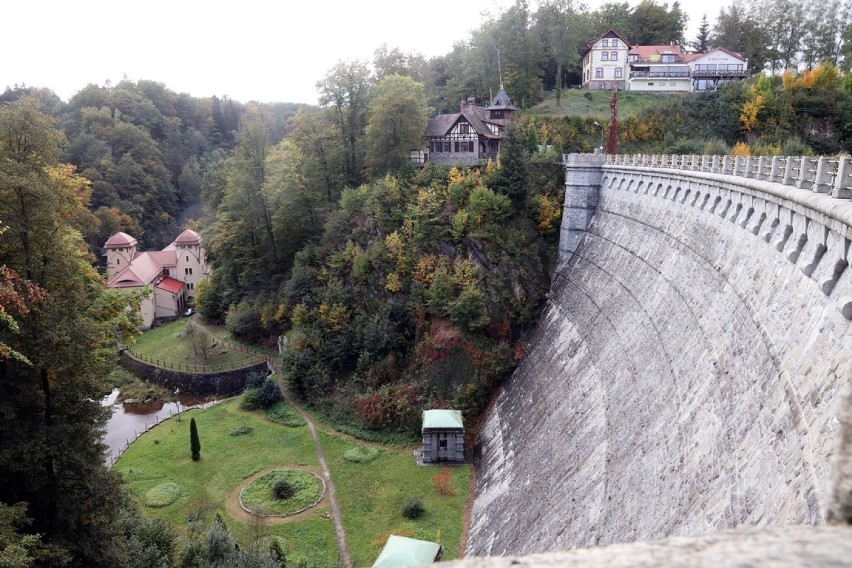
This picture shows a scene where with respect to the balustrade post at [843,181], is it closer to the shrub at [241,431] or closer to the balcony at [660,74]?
the shrub at [241,431]

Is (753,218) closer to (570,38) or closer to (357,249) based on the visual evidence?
(357,249)

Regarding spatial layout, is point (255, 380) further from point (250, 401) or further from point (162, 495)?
point (162, 495)

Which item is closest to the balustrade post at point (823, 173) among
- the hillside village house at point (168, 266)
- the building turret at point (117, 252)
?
the hillside village house at point (168, 266)

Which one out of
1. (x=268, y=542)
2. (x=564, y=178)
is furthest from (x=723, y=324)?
(x=564, y=178)

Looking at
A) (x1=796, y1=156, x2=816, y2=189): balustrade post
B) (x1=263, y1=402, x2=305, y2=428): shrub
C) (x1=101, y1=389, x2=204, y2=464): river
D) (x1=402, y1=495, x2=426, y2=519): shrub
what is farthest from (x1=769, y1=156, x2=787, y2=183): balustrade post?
(x1=101, y1=389, x2=204, y2=464): river

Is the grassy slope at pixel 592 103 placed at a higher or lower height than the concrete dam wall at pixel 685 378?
higher

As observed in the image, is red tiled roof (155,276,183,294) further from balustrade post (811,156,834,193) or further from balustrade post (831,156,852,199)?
balustrade post (831,156,852,199)
